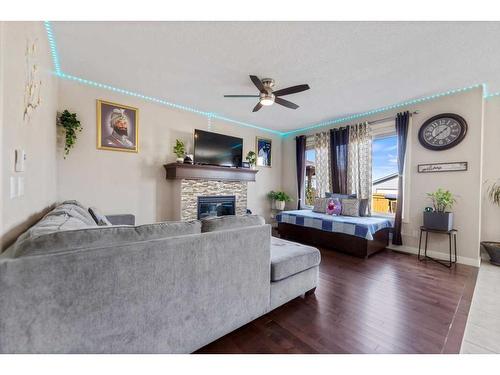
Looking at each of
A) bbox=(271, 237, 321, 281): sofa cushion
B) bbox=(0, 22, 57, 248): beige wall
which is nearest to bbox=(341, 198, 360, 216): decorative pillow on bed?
bbox=(271, 237, 321, 281): sofa cushion

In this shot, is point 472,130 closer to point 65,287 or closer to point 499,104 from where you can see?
point 499,104

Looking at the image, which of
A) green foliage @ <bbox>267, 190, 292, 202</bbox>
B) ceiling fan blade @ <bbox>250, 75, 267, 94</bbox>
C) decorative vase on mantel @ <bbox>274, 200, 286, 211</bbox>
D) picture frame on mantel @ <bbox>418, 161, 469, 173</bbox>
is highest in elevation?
ceiling fan blade @ <bbox>250, 75, 267, 94</bbox>

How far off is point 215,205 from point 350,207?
266cm

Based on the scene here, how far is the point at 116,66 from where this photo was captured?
277 cm

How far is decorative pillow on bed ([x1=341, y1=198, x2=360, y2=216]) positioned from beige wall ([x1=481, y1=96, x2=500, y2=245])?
5.87 feet

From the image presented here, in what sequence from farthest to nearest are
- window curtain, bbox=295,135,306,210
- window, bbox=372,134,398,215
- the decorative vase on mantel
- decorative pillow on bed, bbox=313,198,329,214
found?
the decorative vase on mantel, window curtain, bbox=295,135,306,210, decorative pillow on bed, bbox=313,198,329,214, window, bbox=372,134,398,215

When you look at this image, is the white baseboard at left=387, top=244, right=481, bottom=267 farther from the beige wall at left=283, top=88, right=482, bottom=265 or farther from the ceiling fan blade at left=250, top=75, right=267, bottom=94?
the ceiling fan blade at left=250, top=75, right=267, bottom=94

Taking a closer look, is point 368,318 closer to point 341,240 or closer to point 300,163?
point 341,240

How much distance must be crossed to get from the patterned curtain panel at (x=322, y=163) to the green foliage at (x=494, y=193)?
2.44m

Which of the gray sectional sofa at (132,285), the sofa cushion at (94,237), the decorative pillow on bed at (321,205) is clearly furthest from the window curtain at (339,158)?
the sofa cushion at (94,237)

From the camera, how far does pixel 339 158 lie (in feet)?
15.3

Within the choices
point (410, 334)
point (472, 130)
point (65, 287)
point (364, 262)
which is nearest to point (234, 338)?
point (65, 287)

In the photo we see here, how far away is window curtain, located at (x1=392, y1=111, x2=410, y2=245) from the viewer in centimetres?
373

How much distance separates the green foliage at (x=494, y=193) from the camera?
320cm
